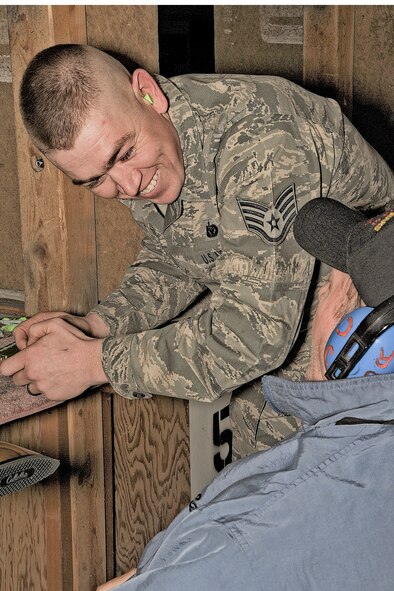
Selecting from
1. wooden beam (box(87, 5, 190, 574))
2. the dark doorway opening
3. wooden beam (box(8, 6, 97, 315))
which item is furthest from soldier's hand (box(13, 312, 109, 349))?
the dark doorway opening

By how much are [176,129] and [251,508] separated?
3.08 ft

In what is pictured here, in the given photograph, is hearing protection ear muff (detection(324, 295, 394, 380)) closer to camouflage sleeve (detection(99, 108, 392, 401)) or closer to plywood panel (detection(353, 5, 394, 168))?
camouflage sleeve (detection(99, 108, 392, 401))

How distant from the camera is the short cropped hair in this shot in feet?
4.89

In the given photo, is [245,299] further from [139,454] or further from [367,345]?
[139,454]

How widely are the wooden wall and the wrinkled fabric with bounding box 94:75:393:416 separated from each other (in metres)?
0.23

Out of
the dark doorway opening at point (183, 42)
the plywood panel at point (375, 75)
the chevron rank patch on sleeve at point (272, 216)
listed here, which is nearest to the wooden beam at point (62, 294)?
the chevron rank patch on sleeve at point (272, 216)

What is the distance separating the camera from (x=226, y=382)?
156 centimetres

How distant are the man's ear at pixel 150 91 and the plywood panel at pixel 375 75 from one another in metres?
1.86

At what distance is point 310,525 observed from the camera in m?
0.87

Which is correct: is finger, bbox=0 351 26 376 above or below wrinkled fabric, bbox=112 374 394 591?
below

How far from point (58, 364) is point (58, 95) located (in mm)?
481

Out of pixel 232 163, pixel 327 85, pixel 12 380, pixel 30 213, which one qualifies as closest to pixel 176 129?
pixel 232 163

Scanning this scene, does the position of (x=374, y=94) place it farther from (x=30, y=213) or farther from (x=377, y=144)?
(x=30, y=213)

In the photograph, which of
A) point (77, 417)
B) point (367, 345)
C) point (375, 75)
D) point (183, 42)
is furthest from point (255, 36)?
point (367, 345)
